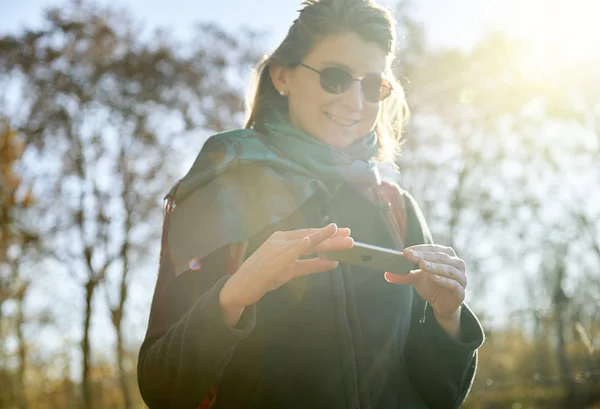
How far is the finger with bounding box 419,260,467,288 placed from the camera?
6.15ft

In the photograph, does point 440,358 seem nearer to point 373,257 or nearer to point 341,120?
point 373,257

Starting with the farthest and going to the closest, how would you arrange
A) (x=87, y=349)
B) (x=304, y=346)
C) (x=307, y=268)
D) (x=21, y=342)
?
(x=21, y=342)
(x=87, y=349)
(x=304, y=346)
(x=307, y=268)

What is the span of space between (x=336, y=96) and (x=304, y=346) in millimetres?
945

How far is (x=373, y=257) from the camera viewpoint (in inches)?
71.7

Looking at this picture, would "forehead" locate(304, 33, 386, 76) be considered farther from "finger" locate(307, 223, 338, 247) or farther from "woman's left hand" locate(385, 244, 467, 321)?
"finger" locate(307, 223, 338, 247)

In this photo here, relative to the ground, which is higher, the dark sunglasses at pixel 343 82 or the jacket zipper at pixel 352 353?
the dark sunglasses at pixel 343 82

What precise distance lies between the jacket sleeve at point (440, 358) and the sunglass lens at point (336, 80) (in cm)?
85

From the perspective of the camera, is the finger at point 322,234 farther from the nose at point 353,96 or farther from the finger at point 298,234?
the nose at point 353,96

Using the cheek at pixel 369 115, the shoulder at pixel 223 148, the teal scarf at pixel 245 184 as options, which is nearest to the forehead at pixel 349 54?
the cheek at pixel 369 115

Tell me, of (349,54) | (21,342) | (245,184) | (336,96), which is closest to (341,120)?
(336,96)

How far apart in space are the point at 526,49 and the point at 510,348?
33.2 ft

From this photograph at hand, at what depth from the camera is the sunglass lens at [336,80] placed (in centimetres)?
240

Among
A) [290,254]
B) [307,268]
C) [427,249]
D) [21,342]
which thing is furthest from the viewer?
[21,342]

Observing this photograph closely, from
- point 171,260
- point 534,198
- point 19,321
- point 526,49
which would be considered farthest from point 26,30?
point 171,260
